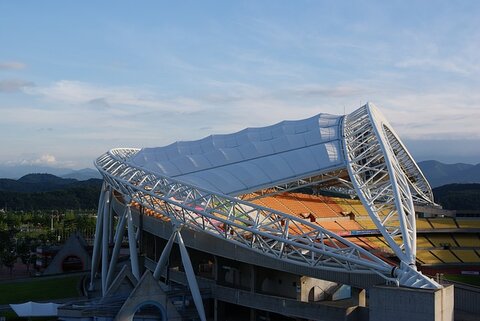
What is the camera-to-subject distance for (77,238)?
244ft

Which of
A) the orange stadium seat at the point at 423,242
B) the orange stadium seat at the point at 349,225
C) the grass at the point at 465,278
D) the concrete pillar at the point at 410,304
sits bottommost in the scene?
the grass at the point at 465,278

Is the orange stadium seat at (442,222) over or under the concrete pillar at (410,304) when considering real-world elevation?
over

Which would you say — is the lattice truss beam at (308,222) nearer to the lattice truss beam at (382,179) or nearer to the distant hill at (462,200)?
the lattice truss beam at (382,179)

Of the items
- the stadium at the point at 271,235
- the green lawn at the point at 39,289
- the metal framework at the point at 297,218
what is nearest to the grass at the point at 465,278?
the stadium at the point at 271,235

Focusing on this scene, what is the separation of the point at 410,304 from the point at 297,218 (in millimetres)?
8047

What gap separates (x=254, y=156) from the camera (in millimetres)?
47688

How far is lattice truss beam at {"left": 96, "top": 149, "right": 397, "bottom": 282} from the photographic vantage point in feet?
101

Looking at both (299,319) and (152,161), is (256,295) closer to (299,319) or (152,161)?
(299,319)

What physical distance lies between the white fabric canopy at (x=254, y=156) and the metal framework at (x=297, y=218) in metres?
1.36

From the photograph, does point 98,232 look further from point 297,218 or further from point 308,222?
point 308,222

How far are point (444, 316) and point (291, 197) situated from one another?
1376 inches

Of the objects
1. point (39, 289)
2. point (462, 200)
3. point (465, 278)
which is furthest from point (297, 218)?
point (462, 200)

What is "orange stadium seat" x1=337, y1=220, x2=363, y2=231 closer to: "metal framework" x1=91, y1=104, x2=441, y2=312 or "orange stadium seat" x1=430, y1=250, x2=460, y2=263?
"orange stadium seat" x1=430, y1=250, x2=460, y2=263

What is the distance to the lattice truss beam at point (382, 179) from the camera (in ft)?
106
